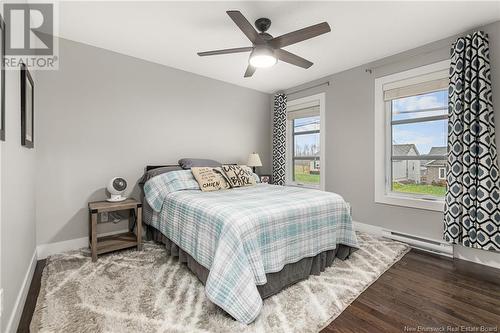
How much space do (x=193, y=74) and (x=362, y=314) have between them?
12.0 feet

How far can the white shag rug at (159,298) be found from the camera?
151cm

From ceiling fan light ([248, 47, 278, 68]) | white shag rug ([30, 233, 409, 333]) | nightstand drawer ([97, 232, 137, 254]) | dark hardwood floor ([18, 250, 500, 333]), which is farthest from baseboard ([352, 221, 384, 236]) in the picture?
nightstand drawer ([97, 232, 137, 254])

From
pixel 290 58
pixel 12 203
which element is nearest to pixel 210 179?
pixel 290 58

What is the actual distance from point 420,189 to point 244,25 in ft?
9.62

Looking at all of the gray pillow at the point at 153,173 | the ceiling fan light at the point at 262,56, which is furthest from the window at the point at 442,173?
the gray pillow at the point at 153,173

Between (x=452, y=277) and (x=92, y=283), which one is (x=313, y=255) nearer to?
(x=452, y=277)

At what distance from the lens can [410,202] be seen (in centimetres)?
294

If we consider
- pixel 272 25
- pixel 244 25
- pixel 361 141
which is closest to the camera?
pixel 244 25

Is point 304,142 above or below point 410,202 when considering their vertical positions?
above

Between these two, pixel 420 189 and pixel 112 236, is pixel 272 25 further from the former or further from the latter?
pixel 112 236

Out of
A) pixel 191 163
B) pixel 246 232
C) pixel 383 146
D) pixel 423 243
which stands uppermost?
pixel 383 146

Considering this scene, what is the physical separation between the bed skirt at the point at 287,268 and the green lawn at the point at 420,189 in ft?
4.39

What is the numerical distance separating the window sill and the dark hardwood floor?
649 millimetres

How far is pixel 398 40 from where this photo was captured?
8.98ft
